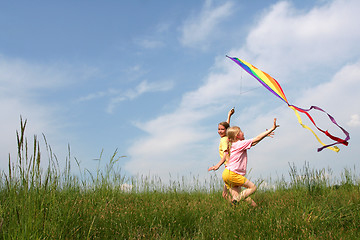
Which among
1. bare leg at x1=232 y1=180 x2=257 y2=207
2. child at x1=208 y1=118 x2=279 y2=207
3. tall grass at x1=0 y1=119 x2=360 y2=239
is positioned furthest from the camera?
child at x1=208 y1=118 x2=279 y2=207

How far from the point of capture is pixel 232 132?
650cm

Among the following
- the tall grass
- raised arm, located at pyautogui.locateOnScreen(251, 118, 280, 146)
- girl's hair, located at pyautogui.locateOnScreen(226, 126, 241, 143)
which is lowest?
the tall grass

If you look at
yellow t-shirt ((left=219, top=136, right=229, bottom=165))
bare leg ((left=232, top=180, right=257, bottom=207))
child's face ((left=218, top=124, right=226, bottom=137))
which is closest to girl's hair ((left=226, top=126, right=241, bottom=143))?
yellow t-shirt ((left=219, top=136, right=229, bottom=165))

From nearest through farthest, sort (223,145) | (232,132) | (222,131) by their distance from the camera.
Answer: (232,132)
(223,145)
(222,131)

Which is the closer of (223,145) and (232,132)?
(232,132)

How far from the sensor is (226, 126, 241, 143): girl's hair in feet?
21.3

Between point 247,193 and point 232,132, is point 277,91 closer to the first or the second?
point 232,132

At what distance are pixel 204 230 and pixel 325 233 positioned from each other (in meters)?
1.66

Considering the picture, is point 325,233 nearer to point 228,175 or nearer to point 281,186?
point 228,175

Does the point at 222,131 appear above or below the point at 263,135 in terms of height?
above

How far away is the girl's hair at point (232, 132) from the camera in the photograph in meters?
6.48

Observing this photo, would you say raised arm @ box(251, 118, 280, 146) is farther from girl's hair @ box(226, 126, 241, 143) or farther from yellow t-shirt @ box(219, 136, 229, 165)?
yellow t-shirt @ box(219, 136, 229, 165)

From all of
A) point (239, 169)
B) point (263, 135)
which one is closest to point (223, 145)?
point (239, 169)

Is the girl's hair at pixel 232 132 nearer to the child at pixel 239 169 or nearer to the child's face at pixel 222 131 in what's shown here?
the child at pixel 239 169
